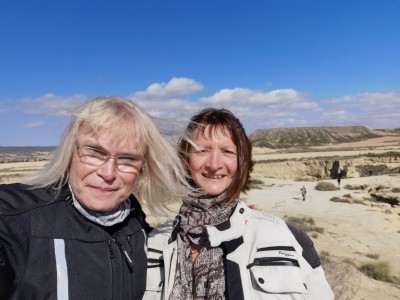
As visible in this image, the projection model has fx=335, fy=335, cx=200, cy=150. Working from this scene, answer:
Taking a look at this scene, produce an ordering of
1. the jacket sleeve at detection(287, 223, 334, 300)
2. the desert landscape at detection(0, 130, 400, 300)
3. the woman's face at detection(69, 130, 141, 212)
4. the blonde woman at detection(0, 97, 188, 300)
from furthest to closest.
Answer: the desert landscape at detection(0, 130, 400, 300) → the jacket sleeve at detection(287, 223, 334, 300) → the woman's face at detection(69, 130, 141, 212) → the blonde woman at detection(0, 97, 188, 300)

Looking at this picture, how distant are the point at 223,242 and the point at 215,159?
567mm

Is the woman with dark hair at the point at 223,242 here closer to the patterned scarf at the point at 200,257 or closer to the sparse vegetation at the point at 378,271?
the patterned scarf at the point at 200,257

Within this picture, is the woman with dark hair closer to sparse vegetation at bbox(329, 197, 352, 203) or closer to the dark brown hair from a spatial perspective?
the dark brown hair

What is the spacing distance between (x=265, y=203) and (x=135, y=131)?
745 inches

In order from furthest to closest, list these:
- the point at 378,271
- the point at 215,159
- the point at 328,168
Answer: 1. the point at 328,168
2. the point at 378,271
3. the point at 215,159

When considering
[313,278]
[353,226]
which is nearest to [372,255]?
[353,226]

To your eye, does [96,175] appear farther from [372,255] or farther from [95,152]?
[372,255]

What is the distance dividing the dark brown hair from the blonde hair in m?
0.23

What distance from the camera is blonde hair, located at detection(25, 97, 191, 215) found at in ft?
6.00

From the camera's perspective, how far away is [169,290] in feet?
6.73

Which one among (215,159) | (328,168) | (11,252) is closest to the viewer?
(11,252)

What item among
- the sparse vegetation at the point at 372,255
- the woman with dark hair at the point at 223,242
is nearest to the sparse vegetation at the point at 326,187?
the sparse vegetation at the point at 372,255

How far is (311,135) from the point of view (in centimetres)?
11888

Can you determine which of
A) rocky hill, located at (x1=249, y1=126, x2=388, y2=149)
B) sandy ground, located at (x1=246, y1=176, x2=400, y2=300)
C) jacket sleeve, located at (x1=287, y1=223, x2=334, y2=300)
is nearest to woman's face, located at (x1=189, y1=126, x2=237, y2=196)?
jacket sleeve, located at (x1=287, y1=223, x2=334, y2=300)
